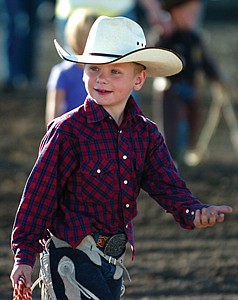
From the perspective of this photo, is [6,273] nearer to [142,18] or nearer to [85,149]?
[85,149]

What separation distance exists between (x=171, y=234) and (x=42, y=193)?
11.7ft

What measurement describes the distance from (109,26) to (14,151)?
21.6 feet

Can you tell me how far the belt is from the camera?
14.5 feet

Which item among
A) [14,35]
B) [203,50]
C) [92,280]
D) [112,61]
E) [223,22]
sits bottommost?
[92,280]

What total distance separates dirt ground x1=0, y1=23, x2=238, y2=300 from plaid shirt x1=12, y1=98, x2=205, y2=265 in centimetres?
177

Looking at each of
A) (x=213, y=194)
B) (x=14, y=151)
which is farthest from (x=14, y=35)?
(x=213, y=194)

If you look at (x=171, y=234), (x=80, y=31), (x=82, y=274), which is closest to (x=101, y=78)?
(x=82, y=274)

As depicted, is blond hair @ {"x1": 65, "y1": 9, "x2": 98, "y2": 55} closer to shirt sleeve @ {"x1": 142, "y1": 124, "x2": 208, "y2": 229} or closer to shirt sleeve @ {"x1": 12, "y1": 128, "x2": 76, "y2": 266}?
shirt sleeve @ {"x1": 142, "y1": 124, "x2": 208, "y2": 229}

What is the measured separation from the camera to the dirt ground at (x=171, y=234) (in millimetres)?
6406

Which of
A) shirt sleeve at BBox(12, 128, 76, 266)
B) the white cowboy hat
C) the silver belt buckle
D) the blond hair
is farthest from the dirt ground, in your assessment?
the white cowboy hat

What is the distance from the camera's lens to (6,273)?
21.7 feet

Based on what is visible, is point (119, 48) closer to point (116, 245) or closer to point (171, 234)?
point (116, 245)

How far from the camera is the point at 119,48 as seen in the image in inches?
176

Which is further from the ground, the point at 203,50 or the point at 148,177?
the point at 203,50
